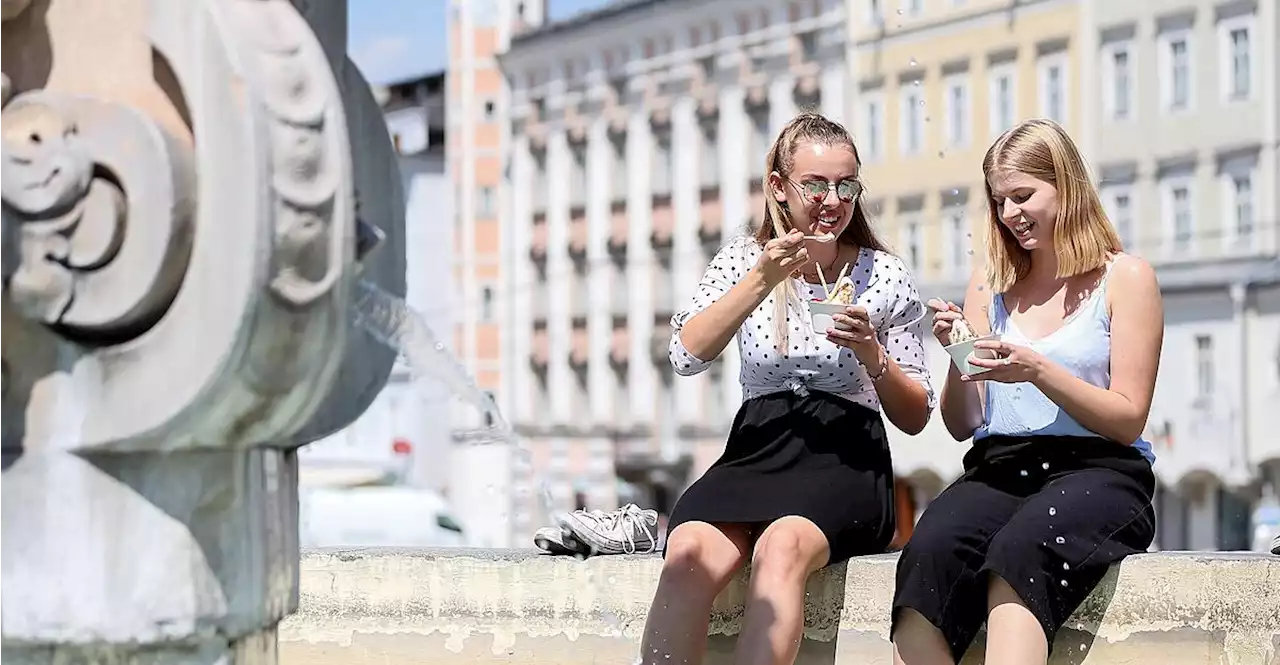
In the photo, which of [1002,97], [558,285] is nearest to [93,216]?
[1002,97]

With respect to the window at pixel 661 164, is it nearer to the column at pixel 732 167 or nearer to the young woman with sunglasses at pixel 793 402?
the column at pixel 732 167

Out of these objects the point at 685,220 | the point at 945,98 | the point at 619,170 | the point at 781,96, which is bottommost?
the point at 685,220

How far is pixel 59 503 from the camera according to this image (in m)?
2.81

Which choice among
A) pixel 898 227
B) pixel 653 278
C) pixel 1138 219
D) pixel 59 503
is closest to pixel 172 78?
pixel 59 503

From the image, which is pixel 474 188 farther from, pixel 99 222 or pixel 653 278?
pixel 99 222

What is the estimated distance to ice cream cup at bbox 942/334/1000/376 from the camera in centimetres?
442

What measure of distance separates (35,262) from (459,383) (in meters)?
1.00

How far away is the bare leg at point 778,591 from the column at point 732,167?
4641 centimetres

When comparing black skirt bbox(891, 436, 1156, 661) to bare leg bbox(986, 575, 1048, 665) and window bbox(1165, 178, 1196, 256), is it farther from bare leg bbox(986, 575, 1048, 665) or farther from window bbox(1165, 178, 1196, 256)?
window bbox(1165, 178, 1196, 256)

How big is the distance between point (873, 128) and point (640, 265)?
28.1 ft

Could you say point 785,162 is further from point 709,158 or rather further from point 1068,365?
point 709,158

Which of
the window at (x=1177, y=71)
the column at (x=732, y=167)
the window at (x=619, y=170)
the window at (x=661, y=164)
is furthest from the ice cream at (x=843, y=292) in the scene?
the window at (x=619, y=170)

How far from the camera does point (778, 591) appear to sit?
15.0 ft

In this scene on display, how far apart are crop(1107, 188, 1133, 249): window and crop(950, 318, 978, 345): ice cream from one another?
39.2 metres
